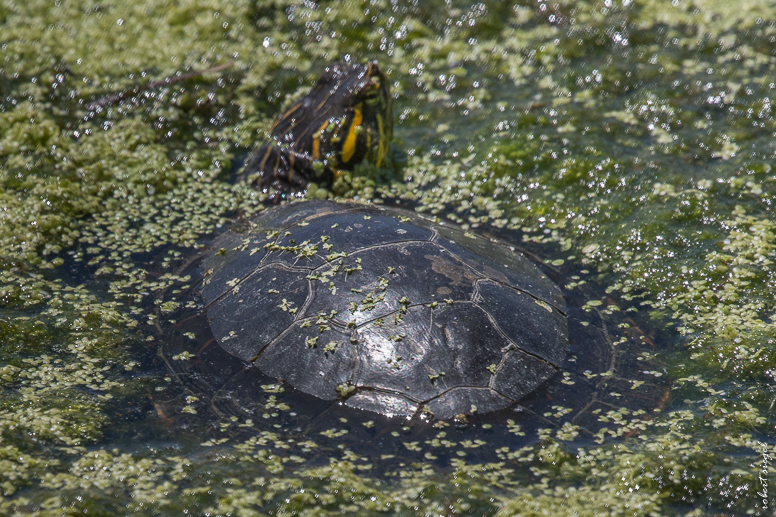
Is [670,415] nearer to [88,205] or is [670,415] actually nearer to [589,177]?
[589,177]

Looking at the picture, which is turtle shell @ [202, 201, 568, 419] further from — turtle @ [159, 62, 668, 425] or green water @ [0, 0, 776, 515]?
green water @ [0, 0, 776, 515]

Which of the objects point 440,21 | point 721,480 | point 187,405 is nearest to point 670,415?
point 721,480

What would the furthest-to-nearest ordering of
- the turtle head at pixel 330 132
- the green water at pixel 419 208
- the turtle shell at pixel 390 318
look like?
the turtle head at pixel 330 132 → the turtle shell at pixel 390 318 → the green water at pixel 419 208

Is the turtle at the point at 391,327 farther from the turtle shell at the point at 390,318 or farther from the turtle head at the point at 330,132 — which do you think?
the turtle head at the point at 330,132

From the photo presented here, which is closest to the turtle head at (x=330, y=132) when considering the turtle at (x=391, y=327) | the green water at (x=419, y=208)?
the green water at (x=419, y=208)

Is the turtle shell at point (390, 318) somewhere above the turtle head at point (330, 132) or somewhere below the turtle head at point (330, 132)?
below

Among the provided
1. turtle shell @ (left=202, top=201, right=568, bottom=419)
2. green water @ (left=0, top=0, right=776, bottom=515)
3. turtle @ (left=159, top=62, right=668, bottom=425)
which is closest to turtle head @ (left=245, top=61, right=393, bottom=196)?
green water @ (left=0, top=0, right=776, bottom=515)

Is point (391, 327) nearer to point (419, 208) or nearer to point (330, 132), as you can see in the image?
point (419, 208)
